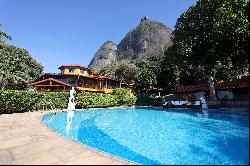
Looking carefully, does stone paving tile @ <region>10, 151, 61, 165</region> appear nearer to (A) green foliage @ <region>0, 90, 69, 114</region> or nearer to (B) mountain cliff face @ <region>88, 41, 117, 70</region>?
(A) green foliage @ <region>0, 90, 69, 114</region>

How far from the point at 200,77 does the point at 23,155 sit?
163 feet

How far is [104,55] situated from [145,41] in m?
30.1

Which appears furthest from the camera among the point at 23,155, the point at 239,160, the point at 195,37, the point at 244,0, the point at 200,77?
the point at 200,77

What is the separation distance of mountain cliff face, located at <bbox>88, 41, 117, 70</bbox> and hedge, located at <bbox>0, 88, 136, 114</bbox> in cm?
10441

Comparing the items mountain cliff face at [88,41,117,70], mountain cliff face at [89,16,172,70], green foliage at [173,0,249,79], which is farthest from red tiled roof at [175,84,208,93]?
mountain cliff face at [88,41,117,70]

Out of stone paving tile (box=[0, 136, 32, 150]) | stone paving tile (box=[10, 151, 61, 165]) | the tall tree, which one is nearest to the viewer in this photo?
stone paving tile (box=[10, 151, 61, 165])

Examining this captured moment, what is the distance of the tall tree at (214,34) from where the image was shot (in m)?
25.8

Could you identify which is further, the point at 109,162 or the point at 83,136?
the point at 83,136

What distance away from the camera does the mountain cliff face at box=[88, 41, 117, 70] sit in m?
149

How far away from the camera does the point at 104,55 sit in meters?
151

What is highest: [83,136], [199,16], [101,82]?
[199,16]

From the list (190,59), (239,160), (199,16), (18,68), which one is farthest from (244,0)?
(18,68)

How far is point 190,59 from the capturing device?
3641 cm

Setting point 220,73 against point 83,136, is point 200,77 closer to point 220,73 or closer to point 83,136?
point 220,73
